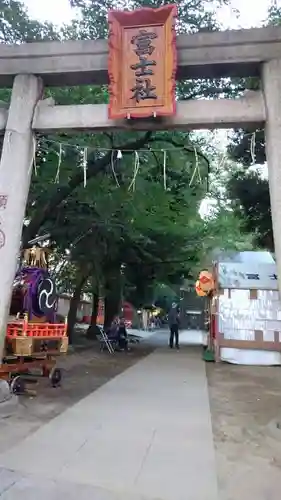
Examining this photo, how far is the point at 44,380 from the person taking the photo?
980 centimetres

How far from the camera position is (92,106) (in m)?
7.88

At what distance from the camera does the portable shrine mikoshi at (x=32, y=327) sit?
822cm

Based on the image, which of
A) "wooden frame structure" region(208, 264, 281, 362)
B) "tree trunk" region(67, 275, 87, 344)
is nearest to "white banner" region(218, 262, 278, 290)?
"wooden frame structure" region(208, 264, 281, 362)

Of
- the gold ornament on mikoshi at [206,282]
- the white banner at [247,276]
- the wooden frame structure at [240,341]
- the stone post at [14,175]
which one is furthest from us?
the gold ornament on mikoshi at [206,282]

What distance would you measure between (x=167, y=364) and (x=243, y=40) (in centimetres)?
927

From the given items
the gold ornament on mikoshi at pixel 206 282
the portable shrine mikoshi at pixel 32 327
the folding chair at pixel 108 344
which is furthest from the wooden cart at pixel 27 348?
the folding chair at pixel 108 344

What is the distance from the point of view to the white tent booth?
1425cm

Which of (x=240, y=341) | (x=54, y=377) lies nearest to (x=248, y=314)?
(x=240, y=341)

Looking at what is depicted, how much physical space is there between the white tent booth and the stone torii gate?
7.60m

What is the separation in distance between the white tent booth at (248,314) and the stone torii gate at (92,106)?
7596 millimetres

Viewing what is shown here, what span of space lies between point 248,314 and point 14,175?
896 cm

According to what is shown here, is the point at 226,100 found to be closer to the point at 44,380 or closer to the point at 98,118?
the point at 98,118

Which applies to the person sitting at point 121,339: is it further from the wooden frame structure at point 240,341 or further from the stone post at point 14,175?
the stone post at point 14,175

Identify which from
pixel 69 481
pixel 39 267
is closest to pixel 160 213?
pixel 39 267
